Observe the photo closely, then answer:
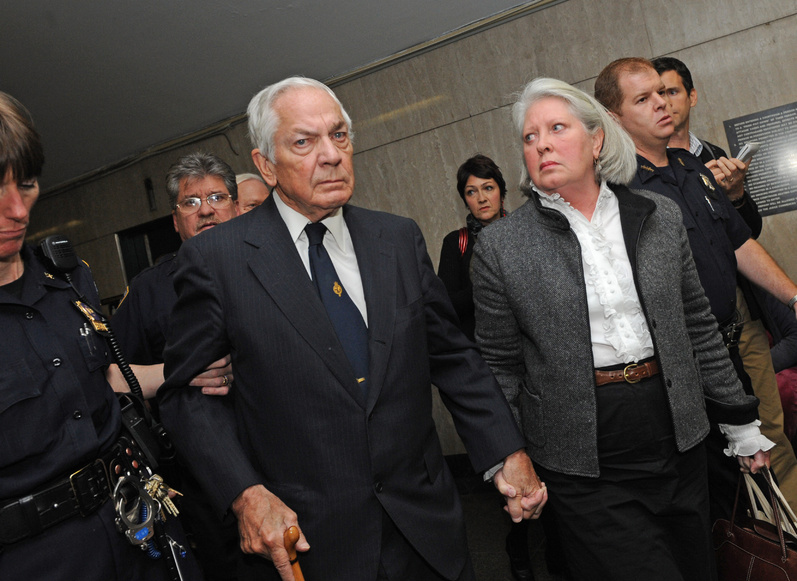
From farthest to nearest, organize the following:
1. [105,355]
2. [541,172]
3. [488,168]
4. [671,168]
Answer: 1. [488,168]
2. [671,168]
3. [541,172]
4. [105,355]

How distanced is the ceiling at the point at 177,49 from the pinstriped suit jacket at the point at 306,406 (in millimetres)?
3193

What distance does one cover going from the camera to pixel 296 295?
1530mm

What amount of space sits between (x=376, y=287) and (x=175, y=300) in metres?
1.25

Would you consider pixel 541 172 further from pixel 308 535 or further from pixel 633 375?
pixel 308 535

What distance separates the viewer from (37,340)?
1.50 meters

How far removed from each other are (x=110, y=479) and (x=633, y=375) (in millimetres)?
1433

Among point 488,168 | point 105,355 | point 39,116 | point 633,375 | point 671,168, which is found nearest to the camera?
point 105,355

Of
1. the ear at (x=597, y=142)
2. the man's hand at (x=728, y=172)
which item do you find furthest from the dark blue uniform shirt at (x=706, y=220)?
the ear at (x=597, y=142)

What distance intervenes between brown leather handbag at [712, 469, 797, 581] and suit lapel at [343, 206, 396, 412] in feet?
4.08

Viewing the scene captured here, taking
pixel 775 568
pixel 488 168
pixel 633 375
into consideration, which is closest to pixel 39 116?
pixel 488 168

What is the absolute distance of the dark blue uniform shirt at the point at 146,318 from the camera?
8.22 ft

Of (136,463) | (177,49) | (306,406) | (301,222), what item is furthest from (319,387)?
(177,49)

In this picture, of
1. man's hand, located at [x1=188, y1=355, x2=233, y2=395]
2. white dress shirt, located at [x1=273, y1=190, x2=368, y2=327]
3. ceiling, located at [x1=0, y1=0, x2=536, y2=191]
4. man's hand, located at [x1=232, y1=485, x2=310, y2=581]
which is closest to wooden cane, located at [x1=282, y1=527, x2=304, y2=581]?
man's hand, located at [x1=232, y1=485, x2=310, y2=581]

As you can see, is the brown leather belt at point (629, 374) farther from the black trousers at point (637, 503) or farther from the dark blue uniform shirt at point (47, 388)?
the dark blue uniform shirt at point (47, 388)
